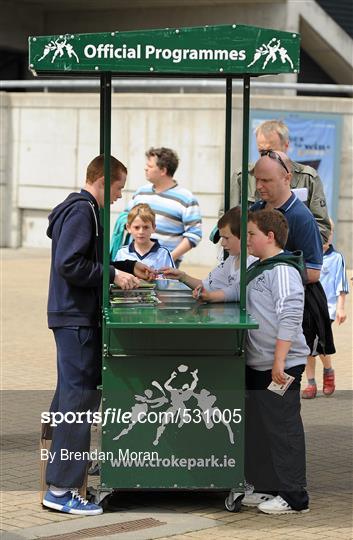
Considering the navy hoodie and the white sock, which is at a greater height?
the navy hoodie

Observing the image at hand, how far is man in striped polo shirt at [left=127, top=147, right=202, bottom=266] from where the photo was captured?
30.9 ft

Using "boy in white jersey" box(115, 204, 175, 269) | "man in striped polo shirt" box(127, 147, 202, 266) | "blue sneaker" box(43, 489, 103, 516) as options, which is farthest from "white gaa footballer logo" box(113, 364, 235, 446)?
"man in striped polo shirt" box(127, 147, 202, 266)

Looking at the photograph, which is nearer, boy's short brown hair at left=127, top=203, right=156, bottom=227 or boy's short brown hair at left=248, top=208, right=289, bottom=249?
boy's short brown hair at left=248, top=208, right=289, bottom=249

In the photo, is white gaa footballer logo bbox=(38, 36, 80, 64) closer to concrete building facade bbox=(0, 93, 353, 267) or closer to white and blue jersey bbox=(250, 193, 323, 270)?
white and blue jersey bbox=(250, 193, 323, 270)

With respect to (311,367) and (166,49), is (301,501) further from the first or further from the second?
(311,367)

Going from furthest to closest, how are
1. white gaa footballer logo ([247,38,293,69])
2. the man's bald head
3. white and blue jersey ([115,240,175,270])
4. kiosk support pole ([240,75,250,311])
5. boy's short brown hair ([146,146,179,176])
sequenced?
boy's short brown hair ([146,146,179,176])
white and blue jersey ([115,240,175,270])
the man's bald head
kiosk support pole ([240,75,250,311])
white gaa footballer logo ([247,38,293,69])

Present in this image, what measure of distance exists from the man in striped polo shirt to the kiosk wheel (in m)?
3.26

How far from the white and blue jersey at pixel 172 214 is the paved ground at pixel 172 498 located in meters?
1.45

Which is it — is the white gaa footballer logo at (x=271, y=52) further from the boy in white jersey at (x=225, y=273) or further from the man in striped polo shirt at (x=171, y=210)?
the man in striped polo shirt at (x=171, y=210)

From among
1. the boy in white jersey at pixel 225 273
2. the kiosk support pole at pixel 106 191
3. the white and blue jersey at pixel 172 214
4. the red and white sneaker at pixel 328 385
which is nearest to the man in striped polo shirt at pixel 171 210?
the white and blue jersey at pixel 172 214

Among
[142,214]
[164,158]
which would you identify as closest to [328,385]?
[164,158]

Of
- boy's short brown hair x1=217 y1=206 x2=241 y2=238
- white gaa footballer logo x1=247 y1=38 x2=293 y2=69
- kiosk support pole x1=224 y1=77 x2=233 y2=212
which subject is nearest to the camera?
white gaa footballer logo x1=247 y1=38 x2=293 y2=69

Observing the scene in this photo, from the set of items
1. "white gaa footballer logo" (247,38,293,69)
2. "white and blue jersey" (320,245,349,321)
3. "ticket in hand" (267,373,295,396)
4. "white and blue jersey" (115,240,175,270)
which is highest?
"white gaa footballer logo" (247,38,293,69)

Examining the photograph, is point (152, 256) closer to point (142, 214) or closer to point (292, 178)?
point (142, 214)
